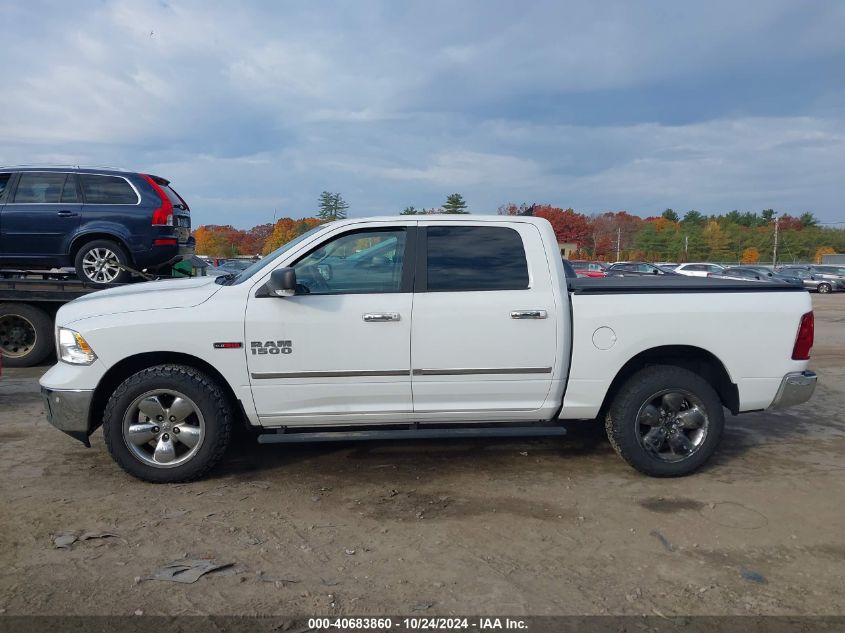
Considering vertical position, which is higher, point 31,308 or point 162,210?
point 162,210

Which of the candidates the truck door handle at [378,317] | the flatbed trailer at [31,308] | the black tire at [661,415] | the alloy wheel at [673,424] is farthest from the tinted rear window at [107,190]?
the alloy wheel at [673,424]

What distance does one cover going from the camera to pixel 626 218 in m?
104

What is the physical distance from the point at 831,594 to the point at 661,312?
78.6 inches

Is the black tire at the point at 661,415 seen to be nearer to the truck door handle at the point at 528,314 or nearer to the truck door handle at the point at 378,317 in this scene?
the truck door handle at the point at 528,314

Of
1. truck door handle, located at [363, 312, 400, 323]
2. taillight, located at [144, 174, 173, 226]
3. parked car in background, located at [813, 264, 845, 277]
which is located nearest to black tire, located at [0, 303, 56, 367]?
taillight, located at [144, 174, 173, 226]

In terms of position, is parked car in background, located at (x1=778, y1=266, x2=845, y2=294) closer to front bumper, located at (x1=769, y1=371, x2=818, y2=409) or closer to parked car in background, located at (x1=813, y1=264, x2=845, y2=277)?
parked car in background, located at (x1=813, y1=264, x2=845, y2=277)

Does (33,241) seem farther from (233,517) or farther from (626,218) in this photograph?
(626,218)

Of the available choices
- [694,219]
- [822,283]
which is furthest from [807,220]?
[822,283]

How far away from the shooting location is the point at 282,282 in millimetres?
4109

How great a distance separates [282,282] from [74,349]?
5.19ft

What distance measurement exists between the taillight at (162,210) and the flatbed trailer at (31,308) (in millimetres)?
991

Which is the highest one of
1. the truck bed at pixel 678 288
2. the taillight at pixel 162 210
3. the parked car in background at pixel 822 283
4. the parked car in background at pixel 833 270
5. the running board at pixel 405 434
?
the taillight at pixel 162 210

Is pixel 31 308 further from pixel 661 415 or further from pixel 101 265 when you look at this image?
pixel 661 415

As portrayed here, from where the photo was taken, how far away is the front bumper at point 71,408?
169 inches
